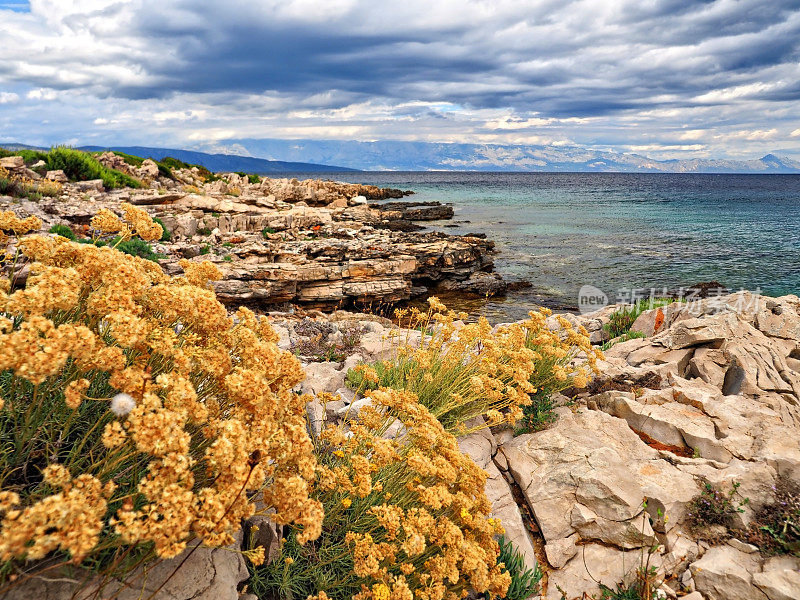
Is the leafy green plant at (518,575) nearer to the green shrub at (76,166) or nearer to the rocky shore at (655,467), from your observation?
the rocky shore at (655,467)

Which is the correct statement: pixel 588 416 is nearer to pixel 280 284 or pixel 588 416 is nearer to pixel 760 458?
pixel 760 458

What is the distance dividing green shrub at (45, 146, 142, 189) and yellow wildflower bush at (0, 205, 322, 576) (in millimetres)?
30409

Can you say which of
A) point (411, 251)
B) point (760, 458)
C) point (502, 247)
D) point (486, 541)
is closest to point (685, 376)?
point (760, 458)

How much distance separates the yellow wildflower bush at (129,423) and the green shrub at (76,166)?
30.4 m

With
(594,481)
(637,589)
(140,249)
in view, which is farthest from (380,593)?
(140,249)

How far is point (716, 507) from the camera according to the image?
461 cm

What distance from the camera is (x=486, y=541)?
11.8 feet

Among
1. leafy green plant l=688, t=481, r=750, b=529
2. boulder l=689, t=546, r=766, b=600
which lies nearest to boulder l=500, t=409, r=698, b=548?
leafy green plant l=688, t=481, r=750, b=529

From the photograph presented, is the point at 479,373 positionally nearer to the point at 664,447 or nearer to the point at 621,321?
the point at 664,447

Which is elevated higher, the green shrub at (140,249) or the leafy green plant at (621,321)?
the green shrub at (140,249)

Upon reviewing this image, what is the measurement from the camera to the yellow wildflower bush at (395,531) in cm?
297

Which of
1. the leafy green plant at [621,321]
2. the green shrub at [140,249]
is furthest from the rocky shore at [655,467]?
the green shrub at [140,249]

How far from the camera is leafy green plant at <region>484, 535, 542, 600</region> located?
3.93 meters

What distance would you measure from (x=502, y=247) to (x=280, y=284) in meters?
22.0
